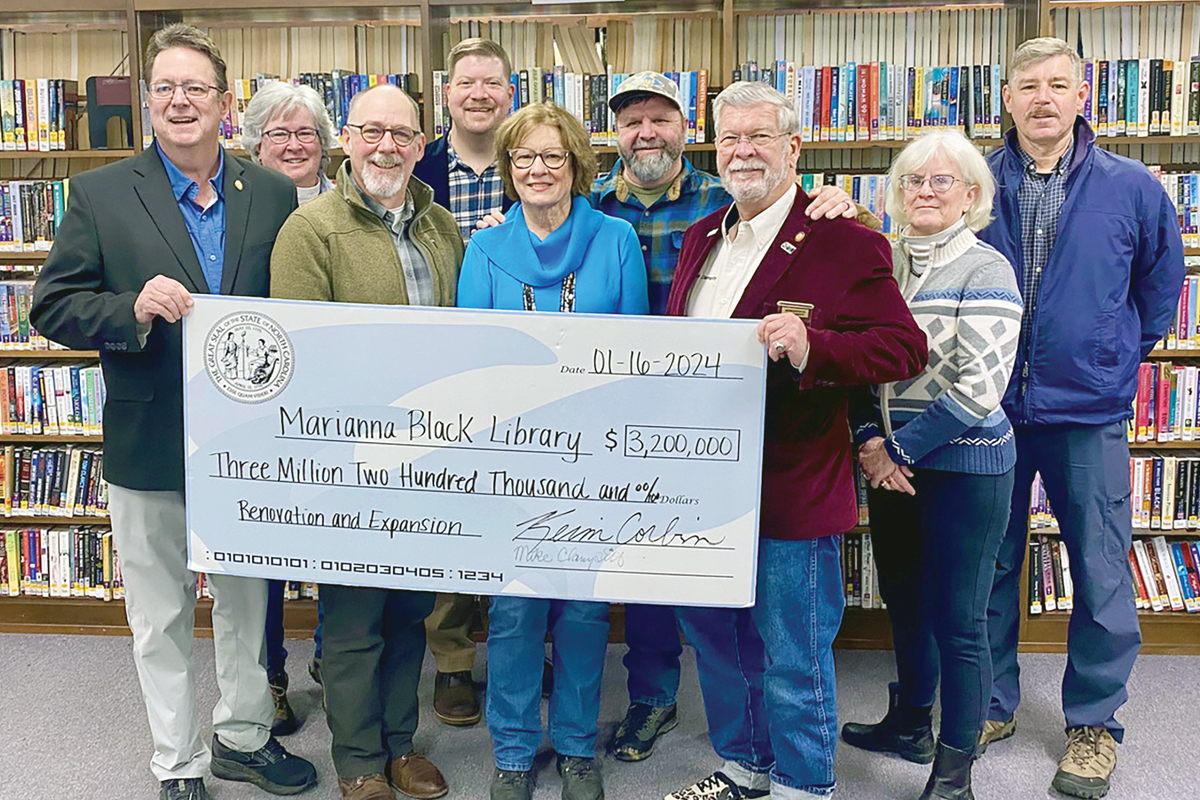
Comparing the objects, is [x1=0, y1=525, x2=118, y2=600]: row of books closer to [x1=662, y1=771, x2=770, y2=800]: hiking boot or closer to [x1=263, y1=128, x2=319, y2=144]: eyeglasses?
[x1=263, y1=128, x2=319, y2=144]: eyeglasses

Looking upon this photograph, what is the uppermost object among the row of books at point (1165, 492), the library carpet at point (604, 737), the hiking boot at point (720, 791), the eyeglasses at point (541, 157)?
the eyeglasses at point (541, 157)

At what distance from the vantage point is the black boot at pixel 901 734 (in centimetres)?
276

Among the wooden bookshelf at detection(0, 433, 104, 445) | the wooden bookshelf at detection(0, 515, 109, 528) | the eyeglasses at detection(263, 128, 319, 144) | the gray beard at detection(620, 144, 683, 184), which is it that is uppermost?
the eyeglasses at detection(263, 128, 319, 144)

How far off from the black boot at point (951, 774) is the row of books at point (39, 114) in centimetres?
339

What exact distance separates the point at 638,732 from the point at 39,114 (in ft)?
9.54

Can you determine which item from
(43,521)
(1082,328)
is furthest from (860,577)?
(43,521)

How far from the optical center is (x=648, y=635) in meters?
2.86

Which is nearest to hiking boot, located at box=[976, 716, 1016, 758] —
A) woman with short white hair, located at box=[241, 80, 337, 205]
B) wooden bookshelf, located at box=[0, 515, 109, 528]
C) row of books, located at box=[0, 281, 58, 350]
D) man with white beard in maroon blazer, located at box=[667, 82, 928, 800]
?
man with white beard in maroon blazer, located at box=[667, 82, 928, 800]

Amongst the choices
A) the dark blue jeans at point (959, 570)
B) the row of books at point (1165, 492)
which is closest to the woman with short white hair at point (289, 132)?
the dark blue jeans at point (959, 570)

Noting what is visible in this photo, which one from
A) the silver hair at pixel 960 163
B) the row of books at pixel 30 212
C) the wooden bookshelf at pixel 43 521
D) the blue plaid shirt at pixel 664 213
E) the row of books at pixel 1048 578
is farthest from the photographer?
the wooden bookshelf at pixel 43 521

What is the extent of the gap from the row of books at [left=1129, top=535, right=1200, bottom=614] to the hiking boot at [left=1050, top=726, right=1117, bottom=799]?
3.02 feet

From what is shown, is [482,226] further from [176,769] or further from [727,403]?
[176,769]

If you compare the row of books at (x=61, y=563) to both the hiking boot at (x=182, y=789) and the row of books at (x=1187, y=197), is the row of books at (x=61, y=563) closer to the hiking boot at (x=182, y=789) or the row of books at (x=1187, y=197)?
the hiking boot at (x=182, y=789)

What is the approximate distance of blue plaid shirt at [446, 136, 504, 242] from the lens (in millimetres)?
3010
